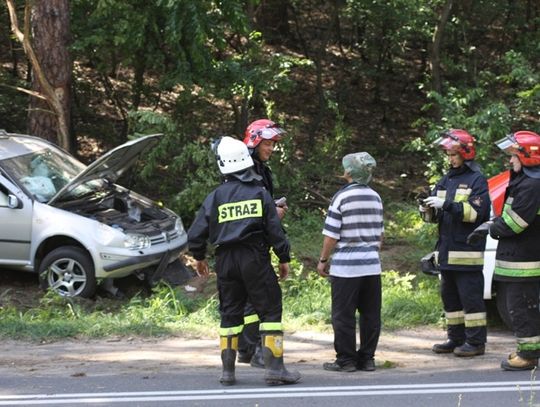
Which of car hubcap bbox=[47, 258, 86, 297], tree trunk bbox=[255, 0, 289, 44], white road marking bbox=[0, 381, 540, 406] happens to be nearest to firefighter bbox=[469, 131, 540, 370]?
white road marking bbox=[0, 381, 540, 406]

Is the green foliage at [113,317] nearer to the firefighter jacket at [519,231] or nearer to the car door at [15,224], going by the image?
the car door at [15,224]

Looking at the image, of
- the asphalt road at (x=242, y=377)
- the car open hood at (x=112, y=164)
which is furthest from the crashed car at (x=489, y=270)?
the car open hood at (x=112, y=164)

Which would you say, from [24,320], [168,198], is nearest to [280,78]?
[168,198]

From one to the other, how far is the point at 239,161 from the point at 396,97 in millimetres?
13259

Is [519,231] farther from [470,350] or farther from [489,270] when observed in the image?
[489,270]

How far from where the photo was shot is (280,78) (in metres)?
13.3

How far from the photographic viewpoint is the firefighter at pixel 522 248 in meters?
6.37

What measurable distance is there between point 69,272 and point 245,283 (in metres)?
4.37

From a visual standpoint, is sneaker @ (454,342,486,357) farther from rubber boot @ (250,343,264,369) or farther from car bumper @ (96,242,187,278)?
car bumper @ (96,242,187,278)

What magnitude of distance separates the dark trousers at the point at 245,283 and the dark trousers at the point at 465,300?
1.69 meters

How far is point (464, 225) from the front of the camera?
702 centimetres

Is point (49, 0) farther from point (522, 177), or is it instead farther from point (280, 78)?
point (522, 177)

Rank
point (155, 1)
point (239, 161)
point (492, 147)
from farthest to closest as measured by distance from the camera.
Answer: point (155, 1)
point (492, 147)
point (239, 161)

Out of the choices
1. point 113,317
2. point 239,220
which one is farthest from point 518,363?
point 113,317
